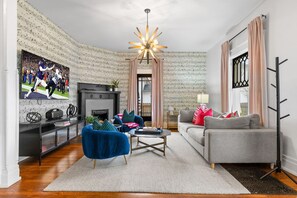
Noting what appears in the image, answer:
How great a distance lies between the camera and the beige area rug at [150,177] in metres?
2.29

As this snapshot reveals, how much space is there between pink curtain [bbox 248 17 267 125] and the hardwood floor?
1.22m

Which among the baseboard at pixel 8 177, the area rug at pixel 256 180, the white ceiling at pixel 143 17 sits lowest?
the area rug at pixel 256 180

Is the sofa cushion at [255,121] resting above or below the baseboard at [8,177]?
above

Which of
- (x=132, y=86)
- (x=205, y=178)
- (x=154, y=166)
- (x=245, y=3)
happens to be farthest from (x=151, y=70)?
(x=205, y=178)

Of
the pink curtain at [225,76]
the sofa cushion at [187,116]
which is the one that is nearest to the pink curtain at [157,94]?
the sofa cushion at [187,116]

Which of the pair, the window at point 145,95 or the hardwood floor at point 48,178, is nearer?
the hardwood floor at point 48,178

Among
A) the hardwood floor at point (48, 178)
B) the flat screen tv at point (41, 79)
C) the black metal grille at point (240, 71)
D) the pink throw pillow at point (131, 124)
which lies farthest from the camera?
the pink throw pillow at point (131, 124)

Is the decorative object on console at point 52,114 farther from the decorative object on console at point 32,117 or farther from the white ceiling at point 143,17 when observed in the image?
the white ceiling at point 143,17

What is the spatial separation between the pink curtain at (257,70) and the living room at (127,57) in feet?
0.34

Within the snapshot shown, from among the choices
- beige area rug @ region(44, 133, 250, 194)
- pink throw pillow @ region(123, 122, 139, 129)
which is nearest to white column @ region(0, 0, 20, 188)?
beige area rug @ region(44, 133, 250, 194)

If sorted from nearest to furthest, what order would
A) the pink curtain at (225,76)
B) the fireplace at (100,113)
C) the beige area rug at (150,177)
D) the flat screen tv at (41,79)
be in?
1. the beige area rug at (150,177)
2. the flat screen tv at (41,79)
3. the pink curtain at (225,76)
4. the fireplace at (100,113)

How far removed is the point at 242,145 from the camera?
9.50 feet

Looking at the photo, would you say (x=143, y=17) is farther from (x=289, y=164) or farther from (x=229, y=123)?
(x=289, y=164)

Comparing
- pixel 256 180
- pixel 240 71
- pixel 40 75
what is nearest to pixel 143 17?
pixel 40 75
